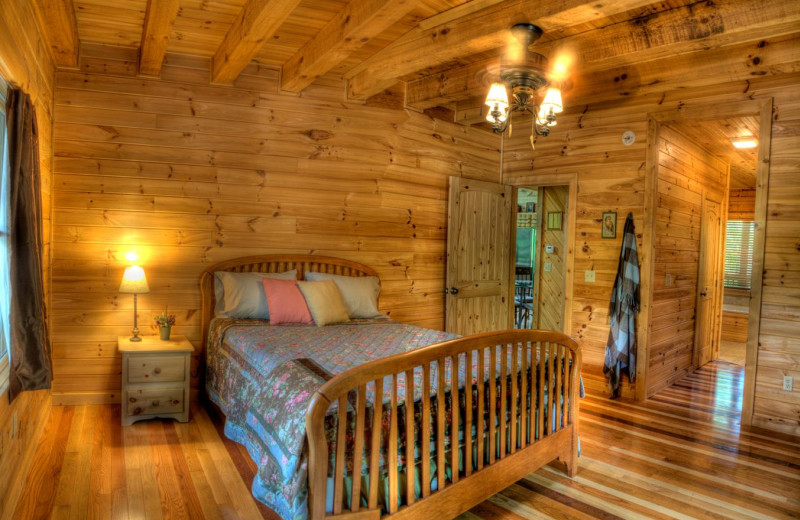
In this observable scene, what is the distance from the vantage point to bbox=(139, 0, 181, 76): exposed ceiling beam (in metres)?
2.79

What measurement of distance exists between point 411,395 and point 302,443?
457mm

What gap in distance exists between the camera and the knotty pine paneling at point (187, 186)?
378 centimetres

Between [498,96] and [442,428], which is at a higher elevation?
[498,96]

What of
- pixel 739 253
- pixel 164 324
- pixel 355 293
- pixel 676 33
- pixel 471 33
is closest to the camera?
pixel 676 33

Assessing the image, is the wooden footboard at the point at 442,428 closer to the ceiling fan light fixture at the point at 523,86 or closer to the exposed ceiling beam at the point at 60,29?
the ceiling fan light fixture at the point at 523,86

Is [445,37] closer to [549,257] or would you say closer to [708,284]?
[549,257]

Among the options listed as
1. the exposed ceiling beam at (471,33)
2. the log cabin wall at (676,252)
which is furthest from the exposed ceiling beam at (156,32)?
the log cabin wall at (676,252)

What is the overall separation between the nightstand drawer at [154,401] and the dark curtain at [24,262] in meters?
0.96

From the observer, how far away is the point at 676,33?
A: 292 cm

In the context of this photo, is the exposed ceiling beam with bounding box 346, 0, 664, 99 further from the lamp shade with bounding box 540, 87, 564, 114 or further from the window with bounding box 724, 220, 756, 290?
the window with bounding box 724, 220, 756, 290

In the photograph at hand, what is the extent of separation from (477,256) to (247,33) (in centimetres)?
315

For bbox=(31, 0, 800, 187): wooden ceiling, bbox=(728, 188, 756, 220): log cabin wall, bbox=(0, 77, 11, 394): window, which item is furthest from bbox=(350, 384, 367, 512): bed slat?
bbox=(728, 188, 756, 220): log cabin wall

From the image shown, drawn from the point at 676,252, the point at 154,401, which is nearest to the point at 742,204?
the point at 676,252

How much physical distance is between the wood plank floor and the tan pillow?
104 cm
